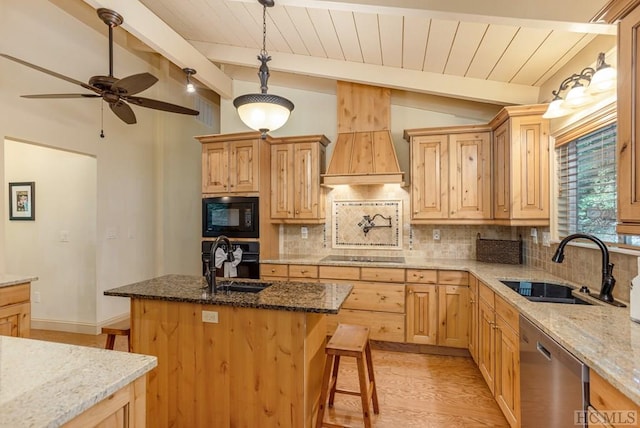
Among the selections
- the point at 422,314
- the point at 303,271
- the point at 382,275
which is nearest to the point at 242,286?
the point at 303,271

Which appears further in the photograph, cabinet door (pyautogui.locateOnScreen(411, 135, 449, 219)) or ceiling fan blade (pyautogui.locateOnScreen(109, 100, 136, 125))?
cabinet door (pyautogui.locateOnScreen(411, 135, 449, 219))

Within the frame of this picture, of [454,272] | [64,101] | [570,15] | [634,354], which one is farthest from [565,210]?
[64,101]

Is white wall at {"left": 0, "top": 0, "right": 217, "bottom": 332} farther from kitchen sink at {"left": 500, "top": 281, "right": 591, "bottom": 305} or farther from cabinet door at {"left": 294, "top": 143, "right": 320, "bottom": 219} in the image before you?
kitchen sink at {"left": 500, "top": 281, "right": 591, "bottom": 305}

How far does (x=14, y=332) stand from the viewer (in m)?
2.48

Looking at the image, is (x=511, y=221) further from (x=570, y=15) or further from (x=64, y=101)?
(x=64, y=101)

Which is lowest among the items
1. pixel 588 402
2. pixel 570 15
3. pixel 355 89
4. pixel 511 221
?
pixel 588 402

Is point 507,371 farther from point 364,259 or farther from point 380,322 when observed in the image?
Answer: point 364,259

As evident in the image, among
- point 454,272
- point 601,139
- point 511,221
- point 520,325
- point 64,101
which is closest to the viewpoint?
point 520,325

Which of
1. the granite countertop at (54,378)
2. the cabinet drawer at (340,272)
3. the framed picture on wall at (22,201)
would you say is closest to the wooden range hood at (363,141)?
the cabinet drawer at (340,272)

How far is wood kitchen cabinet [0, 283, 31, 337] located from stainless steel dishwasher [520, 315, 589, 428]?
362cm

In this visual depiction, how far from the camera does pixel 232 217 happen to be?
3.73m

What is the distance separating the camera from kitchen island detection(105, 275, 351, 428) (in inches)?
71.6

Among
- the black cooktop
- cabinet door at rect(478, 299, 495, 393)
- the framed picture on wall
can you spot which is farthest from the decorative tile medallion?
the framed picture on wall

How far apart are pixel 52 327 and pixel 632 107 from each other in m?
5.69
